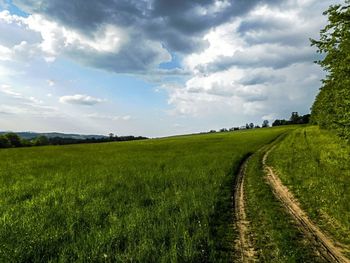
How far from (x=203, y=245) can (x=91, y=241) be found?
3.19m

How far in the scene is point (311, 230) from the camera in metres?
8.74

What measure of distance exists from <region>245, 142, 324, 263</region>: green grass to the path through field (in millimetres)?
237

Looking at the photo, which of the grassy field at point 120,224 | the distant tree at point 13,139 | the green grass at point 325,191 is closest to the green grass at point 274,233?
the grassy field at point 120,224

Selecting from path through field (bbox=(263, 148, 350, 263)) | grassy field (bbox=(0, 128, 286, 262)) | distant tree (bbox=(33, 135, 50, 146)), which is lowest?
path through field (bbox=(263, 148, 350, 263))

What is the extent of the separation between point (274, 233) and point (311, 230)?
1368 millimetres

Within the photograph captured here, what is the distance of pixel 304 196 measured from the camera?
42.1 feet

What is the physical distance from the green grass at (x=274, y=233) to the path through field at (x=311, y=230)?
0.24 metres

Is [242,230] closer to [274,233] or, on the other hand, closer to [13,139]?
[274,233]

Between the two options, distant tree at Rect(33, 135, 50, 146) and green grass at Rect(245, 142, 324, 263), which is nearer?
green grass at Rect(245, 142, 324, 263)

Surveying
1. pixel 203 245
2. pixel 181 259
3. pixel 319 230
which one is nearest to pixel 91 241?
pixel 181 259

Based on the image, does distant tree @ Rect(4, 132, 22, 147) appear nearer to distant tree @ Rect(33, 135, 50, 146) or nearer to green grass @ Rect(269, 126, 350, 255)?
distant tree @ Rect(33, 135, 50, 146)

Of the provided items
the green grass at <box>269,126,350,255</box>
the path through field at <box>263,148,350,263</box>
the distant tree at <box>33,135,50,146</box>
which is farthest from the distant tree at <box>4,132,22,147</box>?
the path through field at <box>263,148,350,263</box>

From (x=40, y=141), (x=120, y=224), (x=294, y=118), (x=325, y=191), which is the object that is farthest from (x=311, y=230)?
(x=294, y=118)

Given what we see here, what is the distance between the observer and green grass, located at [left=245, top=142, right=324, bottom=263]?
7.01 metres
